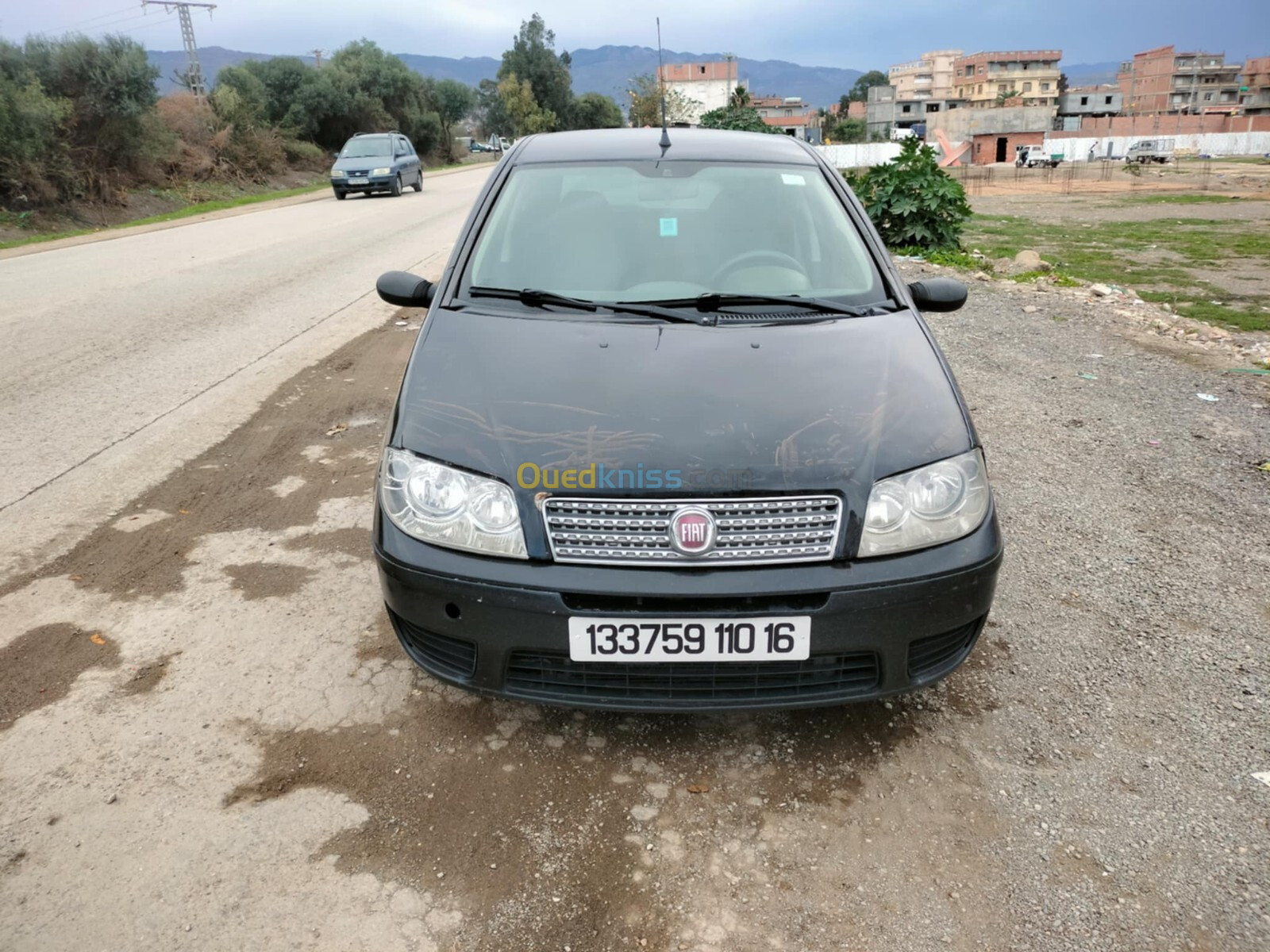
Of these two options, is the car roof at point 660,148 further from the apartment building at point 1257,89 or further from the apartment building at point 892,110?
the apartment building at point 1257,89

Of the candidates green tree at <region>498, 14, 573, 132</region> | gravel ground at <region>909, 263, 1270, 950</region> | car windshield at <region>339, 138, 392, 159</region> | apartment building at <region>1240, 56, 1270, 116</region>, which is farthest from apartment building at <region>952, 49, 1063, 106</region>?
gravel ground at <region>909, 263, 1270, 950</region>

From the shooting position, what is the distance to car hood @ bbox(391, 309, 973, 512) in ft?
7.74

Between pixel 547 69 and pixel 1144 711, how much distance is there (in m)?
96.0

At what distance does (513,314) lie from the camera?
→ 315cm

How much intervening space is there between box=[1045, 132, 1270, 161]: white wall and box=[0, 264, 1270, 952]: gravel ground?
85760mm

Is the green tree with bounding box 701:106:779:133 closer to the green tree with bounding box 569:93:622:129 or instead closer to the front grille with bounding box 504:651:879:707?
the front grille with bounding box 504:651:879:707

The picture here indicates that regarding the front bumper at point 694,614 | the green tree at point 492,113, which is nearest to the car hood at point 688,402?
the front bumper at point 694,614

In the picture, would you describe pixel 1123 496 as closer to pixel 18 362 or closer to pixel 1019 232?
pixel 18 362

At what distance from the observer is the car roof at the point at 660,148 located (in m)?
3.82

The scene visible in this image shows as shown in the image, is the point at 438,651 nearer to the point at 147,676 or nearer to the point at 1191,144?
the point at 147,676

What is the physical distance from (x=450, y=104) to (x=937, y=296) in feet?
212

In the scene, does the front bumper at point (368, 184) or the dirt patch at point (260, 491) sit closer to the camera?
the dirt patch at point (260, 491)

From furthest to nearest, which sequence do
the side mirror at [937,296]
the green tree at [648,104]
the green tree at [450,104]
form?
the green tree at [450,104] < the green tree at [648,104] < the side mirror at [937,296]

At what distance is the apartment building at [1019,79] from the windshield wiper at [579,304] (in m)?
137
